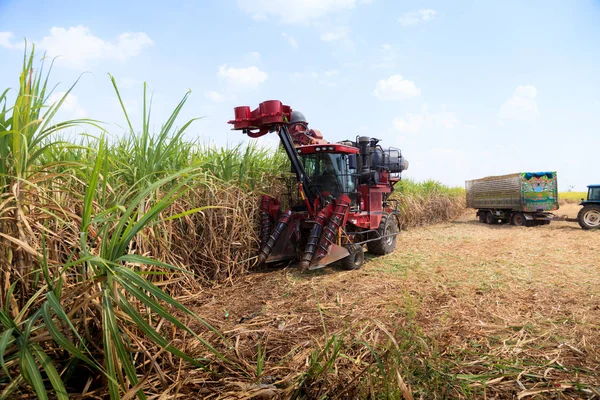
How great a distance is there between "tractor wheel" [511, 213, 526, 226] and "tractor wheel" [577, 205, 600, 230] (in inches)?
71.7

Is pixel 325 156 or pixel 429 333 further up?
pixel 325 156

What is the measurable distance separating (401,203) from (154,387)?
476 inches

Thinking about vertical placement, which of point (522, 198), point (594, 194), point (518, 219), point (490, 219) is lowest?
point (490, 219)

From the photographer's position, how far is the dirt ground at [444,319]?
7.66 ft

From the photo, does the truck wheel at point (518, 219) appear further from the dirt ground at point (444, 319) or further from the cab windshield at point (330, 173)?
the cab windshield at point (330, 173)

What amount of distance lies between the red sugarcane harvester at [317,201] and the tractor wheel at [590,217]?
922 cm

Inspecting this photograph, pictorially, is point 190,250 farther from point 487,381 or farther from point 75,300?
point 487,381

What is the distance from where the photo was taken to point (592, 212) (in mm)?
11961

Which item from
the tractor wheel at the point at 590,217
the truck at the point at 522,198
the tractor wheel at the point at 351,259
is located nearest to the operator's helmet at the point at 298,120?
the tractor wheel at the point at 351,259

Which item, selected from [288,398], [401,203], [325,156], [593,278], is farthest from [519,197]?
[288,398]

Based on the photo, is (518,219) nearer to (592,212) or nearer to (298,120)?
(592,212)

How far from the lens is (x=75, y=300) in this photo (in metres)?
A: 1.84

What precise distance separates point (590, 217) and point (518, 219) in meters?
2.29

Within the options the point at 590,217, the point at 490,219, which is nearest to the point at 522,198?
the point at 590,217
